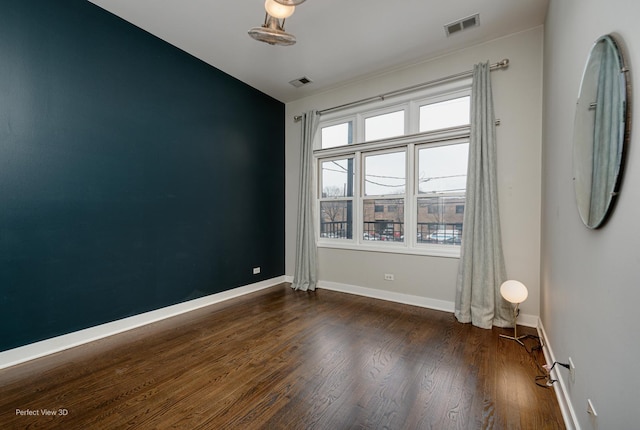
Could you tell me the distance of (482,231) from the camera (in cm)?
302

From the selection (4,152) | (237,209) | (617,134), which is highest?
(4,152)

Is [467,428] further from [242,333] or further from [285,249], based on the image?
[285,249]

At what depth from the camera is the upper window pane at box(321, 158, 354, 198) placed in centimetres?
438

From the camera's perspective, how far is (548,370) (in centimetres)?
204

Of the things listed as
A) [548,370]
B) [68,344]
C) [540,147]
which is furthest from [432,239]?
[68,344]

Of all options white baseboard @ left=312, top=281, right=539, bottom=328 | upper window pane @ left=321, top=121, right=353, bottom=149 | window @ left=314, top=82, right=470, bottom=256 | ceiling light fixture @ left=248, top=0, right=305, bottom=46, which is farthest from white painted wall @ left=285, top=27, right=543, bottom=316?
ceiling light fixture @ left=248, top=0, right=305, bottom=46

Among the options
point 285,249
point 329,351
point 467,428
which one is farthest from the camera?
point 285,249

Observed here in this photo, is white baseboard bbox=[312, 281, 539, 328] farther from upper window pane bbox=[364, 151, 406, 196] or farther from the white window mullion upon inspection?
upper window pane bbox=[364, 151, 406, 196]

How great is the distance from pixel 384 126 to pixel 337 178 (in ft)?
3.58

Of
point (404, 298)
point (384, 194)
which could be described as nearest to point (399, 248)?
point (404, 298)

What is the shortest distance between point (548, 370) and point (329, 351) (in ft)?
5.51

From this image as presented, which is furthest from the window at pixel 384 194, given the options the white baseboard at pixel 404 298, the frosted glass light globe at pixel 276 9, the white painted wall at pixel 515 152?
the frosted glass light globe at pixel 276 9

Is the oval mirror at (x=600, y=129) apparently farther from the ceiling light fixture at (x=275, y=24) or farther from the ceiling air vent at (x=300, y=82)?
the ceiling air vent at (x=300, y=82)

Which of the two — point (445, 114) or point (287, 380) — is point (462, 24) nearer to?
point (445, 114)
